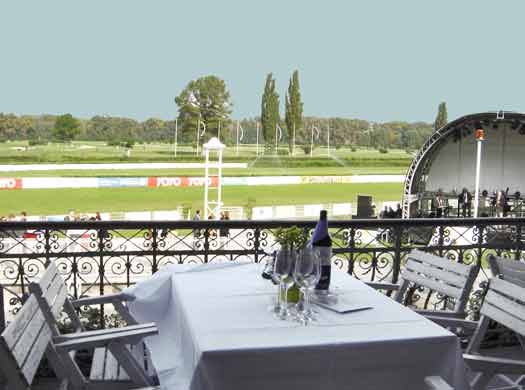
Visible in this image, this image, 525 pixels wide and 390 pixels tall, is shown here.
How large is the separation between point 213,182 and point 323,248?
46.5 metres

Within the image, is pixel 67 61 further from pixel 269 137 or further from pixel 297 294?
pixel 297 294

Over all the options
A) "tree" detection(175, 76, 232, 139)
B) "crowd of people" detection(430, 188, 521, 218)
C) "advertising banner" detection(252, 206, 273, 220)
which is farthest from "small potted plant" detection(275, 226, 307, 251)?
"tree" detection(175, 76, 232, 139)

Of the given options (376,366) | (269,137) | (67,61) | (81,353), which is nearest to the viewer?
(376,366)

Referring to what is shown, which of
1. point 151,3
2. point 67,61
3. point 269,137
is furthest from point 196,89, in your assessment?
point 151,3

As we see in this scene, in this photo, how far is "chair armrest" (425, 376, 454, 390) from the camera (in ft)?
6.04

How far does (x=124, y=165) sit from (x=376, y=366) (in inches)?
2336

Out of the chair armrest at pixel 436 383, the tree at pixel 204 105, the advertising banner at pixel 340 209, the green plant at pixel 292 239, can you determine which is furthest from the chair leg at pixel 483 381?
the tree at pixel 204 105

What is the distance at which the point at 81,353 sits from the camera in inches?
147

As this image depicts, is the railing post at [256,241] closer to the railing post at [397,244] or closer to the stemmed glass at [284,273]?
the railing post at [397,244]

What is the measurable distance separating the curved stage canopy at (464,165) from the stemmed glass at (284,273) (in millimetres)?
21224

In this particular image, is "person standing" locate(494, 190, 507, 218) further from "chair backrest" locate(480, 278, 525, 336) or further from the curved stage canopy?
"chair backrest" locate(480, 278, 525, 336)

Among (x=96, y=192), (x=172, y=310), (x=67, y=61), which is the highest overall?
(x=67, y=61)

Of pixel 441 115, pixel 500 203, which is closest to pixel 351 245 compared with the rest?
pixel 500 203

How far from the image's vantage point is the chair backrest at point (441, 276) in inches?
111
